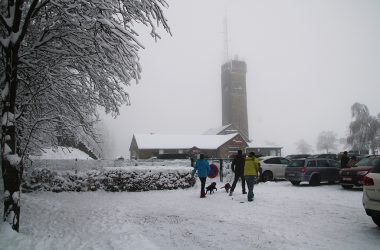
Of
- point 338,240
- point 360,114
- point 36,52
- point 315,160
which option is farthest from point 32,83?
point 360,114

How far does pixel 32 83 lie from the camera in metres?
8.27

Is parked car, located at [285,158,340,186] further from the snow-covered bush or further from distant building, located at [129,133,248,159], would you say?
distant building, located at [129,133,248,159]

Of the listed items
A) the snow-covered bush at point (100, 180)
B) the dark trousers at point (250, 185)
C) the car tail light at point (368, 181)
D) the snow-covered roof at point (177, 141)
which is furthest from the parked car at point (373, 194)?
the snow-covered roof at point (177, 141)

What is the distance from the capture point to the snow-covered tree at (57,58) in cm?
651

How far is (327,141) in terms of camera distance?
133 meters

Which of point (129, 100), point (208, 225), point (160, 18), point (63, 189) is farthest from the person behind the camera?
point (63, 189)

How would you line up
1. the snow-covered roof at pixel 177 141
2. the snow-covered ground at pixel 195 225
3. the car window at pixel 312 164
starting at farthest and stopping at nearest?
the snow-covered roof at pixel 177 141 < the car window at pixel 312 164 < the snow-covered ground at pixel 195 225

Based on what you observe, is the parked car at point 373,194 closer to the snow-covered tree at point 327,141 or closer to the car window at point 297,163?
the car window at point 297,163

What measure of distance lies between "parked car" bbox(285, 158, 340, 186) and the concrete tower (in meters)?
62.4

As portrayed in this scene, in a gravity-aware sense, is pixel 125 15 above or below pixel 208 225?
above

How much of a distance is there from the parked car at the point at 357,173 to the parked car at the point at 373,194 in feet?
25.2

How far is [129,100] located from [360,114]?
2134 inches

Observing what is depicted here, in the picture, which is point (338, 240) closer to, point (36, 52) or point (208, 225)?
point (208, 225)

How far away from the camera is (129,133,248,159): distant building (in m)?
55.2
